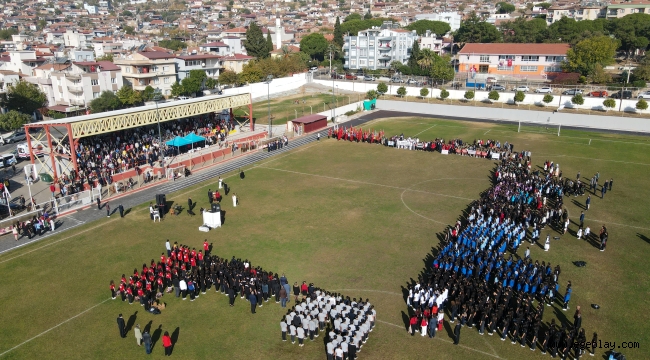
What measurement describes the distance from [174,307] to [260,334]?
410 centimetres

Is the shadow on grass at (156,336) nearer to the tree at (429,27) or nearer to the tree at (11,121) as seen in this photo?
the tree at (11,121)

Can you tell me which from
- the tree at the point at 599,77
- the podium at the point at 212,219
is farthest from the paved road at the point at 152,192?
the tree at the point at 599,77

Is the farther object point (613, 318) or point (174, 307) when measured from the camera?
point (174, 307)

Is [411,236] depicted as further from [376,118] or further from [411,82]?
[411,82]

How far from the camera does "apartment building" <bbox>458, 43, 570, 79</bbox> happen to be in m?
78.1

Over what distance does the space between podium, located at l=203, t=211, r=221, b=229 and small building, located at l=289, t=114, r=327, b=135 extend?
2308cm

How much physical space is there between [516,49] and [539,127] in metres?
35.9

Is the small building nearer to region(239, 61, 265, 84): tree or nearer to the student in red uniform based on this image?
region(239, 61, 265, 84): tree

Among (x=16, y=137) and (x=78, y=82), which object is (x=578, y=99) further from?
(x=78, y=82)

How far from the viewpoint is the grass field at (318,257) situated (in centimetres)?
A: 1595

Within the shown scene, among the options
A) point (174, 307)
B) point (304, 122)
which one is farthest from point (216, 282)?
point (304, 122)

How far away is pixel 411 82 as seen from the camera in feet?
237

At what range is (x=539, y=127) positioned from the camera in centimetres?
5097

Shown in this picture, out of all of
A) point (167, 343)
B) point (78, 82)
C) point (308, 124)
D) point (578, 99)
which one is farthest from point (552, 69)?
point (167, 343)
